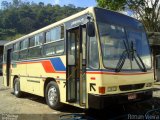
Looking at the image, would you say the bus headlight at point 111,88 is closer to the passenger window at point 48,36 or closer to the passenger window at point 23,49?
the passenger window at point 48,36

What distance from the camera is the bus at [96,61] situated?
8.35m

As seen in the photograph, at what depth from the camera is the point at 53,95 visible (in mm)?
10719

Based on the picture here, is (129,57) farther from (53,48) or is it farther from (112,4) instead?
(112,4)

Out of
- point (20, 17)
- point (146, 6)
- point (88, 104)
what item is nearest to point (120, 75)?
point (88, 104)

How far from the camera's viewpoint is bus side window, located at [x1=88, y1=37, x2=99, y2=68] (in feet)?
27.6

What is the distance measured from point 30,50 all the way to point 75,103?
4.76 meters

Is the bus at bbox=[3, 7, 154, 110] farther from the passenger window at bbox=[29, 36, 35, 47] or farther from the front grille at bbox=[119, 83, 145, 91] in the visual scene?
the passenger window at bbox=[29, 36, 35, 47]

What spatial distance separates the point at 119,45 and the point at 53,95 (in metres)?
3.24

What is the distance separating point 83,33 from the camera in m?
8.98

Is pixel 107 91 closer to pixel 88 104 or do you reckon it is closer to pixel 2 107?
pixel 88 104

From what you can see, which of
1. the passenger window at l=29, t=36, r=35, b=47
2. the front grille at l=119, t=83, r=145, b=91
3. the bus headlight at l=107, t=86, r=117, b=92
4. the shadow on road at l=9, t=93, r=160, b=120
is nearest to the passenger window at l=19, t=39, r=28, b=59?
the passenger window at l=29, t=36, r=35, b=47

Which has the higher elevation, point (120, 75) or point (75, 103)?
point (120, 75)

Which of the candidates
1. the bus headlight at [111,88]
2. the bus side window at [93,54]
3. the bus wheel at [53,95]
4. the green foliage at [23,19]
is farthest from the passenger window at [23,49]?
the green foliage at [23,19]

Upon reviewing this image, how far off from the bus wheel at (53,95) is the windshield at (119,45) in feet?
8.82
